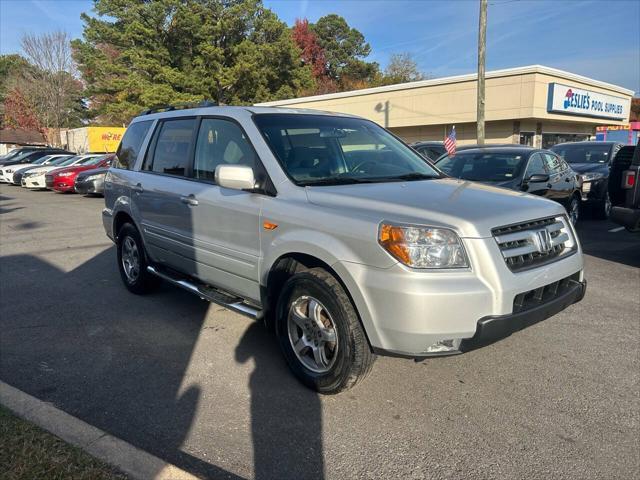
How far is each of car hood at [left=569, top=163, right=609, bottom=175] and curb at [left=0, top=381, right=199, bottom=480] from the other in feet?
37.1

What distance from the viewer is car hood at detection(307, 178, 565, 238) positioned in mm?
2973

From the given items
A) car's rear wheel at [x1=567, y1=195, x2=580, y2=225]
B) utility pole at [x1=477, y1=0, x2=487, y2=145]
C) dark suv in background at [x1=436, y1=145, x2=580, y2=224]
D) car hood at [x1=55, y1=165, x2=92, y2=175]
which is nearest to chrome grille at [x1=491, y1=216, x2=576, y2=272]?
dark suv in background at [x1=436, y1=145, x2=580, y2=224]

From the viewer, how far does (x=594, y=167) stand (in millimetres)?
11477

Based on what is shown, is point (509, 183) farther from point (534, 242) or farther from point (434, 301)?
point (434, 301)

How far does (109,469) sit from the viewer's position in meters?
2.49

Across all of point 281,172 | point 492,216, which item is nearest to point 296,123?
point 281,172

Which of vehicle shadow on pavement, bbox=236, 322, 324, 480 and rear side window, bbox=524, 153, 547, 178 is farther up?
rear side window, bbox=524, 153, 547, 178

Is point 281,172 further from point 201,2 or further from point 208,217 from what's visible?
point 201,2

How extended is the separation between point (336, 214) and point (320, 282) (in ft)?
1.47

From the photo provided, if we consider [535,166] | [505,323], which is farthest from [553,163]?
[505,323]

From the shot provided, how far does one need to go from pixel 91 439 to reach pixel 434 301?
203cm

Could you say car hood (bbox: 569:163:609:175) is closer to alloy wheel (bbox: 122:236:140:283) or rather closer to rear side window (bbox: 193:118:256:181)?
rear side window (bbox: 193:118:256:181)

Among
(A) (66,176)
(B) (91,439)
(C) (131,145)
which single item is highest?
(C) (131,145)

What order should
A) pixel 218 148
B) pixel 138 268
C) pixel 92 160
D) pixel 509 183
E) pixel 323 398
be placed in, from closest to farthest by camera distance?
pixel 323 398, pixel 218 148, pixel 138 268, pixel 509 183, pixel 92 160
